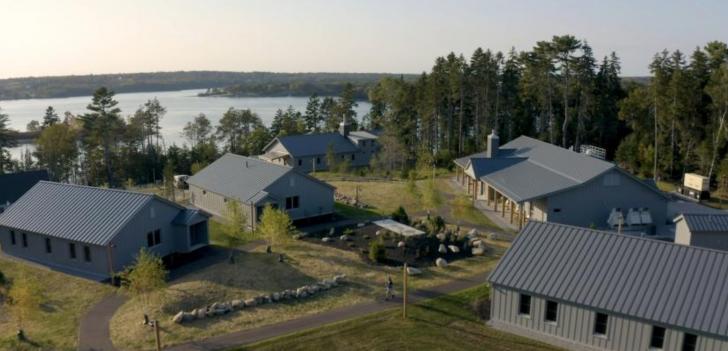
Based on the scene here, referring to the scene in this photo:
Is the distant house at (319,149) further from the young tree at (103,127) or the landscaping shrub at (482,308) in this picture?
the landscaping shrub at (482,308)

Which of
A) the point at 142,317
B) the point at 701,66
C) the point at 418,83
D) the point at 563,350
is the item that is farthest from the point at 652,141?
the point at 142,317

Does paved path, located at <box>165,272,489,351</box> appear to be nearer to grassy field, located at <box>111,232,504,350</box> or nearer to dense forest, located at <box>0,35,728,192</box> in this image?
grassy field, located at <box>111,232,504,350</box>

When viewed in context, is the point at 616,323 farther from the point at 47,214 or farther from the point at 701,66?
the point at 701,66

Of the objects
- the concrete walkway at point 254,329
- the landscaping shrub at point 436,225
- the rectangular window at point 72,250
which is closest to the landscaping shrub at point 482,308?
the concrete walkway at point 254,329

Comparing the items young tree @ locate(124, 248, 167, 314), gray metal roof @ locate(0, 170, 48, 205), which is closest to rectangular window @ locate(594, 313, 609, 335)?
young tree @ locate(124, 248, 167, 314)

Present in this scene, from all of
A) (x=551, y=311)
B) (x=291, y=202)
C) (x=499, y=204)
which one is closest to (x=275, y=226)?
(x=291, y=202)

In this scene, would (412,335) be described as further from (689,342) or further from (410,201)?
(410,201)

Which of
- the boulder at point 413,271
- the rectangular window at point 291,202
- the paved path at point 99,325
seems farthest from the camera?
the rectangular window at point 291,202
